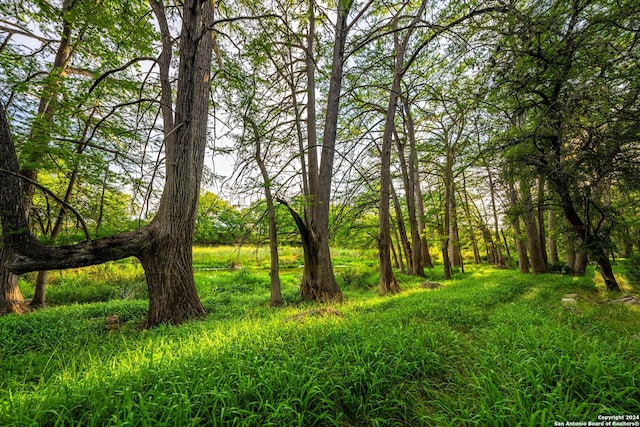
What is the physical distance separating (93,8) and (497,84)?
26.2ft

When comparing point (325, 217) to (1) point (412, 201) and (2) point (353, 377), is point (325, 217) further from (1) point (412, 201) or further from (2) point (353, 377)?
(1) point (412, 201)

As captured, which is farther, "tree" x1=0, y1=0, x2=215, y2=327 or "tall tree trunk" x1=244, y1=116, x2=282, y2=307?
"tall tree trunk" x1=244, y1=116, x2=282, y2=307

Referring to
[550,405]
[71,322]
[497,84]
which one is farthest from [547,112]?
[71,322]

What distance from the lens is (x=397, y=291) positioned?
7.01 m

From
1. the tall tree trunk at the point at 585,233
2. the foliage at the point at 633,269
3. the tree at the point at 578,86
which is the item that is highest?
the tree at the point at 578,86

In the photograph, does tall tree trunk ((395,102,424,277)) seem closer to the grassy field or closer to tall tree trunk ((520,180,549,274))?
tall tree trunk ((520,180,549,274))

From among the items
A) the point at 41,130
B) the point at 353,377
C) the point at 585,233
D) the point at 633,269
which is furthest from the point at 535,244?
the point at 41,130

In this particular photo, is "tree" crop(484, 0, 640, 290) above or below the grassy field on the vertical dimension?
above

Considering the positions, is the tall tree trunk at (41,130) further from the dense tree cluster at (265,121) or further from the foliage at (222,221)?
the foliage at (222,221)

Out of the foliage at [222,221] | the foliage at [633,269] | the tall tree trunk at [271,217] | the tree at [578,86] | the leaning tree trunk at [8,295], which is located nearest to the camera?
the tree at [578,86]

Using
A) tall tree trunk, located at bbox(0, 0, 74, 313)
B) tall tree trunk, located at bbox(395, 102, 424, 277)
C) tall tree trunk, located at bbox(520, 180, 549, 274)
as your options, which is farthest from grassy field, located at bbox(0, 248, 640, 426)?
tall tree trunk, located at bbox(395, 102, 424, 277)

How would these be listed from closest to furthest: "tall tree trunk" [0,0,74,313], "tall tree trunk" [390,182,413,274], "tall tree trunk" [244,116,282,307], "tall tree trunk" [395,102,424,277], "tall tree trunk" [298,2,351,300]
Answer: "tall tree trunk" [0,0,74,313] → "tall tree trunk" [244,116,282,307] → "tall tree trunk" [298,2,351,300] → "tall tree trunk" [395,102,424,277] → "tall tree trunk" [390,182,413,274]

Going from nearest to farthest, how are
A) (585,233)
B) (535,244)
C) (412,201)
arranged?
(585,233)
(535,244)
(412,201)

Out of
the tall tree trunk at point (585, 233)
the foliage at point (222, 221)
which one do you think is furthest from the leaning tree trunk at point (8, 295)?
the tall tree trunk at point (585, 233)
